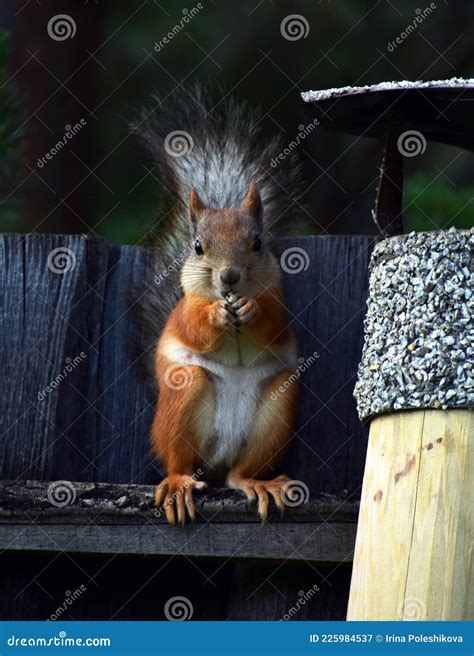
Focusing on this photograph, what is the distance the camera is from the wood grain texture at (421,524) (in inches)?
128

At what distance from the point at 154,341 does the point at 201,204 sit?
18.9 inches

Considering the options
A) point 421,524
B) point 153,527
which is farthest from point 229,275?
point 421,524

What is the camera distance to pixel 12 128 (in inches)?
199
